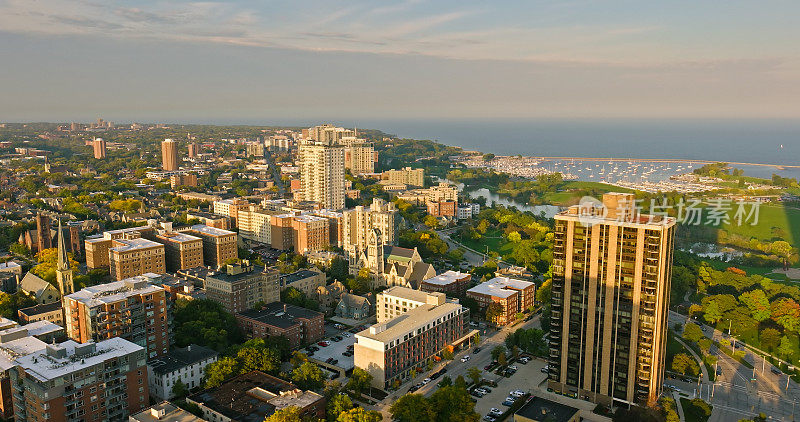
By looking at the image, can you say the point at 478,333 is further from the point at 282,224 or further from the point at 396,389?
the point at 282,224

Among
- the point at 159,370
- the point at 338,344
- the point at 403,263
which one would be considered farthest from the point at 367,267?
the point at 159,370

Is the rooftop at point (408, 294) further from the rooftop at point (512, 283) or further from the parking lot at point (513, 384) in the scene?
the rooftop at point (512, 283)

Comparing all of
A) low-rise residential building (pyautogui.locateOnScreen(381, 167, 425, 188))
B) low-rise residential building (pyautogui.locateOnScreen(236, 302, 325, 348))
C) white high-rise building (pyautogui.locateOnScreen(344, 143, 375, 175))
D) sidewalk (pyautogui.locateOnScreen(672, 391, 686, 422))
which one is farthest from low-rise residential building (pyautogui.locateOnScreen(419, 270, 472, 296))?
Result: white high-rise building (pyautogui.locateOnScreen(344, 143, 375, 175))

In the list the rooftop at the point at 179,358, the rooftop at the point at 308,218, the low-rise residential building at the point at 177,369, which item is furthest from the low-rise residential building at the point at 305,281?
the rooftop at the point at 308,218

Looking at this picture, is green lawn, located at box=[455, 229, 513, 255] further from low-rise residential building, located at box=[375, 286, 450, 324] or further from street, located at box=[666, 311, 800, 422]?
street, located at box=[666, 311, 800, 422]

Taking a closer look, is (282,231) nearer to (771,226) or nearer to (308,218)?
(308,218)

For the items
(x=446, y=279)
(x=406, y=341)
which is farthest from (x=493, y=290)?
(x=406, y=341)
